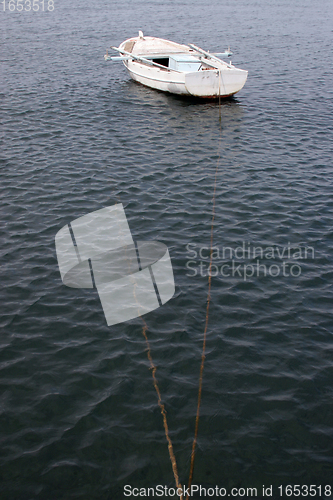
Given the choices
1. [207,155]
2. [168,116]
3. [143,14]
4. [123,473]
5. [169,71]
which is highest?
[143,14]

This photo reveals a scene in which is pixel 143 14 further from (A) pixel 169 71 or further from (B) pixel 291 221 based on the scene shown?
(B) pixel 291 221

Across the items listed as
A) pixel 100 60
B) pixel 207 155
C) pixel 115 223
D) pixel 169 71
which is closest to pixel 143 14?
pixel 100 60

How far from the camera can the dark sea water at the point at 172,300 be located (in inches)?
276

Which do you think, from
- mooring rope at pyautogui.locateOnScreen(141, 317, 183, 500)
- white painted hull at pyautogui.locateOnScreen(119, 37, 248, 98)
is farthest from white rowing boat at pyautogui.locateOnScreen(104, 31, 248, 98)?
mooring rope at pyautogui.locateOnScreen(141, 317, 183, 500)

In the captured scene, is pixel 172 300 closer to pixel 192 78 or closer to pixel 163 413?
pixel 163 413

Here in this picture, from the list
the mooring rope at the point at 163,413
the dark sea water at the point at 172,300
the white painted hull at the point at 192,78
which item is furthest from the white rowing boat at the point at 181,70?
the mooring rope at the point at 163,413

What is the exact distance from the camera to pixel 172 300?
1023 centimetres

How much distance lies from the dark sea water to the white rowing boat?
83 centimetres

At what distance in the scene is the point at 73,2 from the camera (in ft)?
186

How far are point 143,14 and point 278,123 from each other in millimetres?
37176

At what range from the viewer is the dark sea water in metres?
7.01

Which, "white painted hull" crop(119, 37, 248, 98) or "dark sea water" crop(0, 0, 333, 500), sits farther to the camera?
"white painted hull" crop(119, 37, 248, 98)

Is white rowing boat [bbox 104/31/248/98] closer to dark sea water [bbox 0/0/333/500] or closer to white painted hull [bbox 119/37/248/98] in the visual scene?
white painted hull [bbox 119/37/248/98]

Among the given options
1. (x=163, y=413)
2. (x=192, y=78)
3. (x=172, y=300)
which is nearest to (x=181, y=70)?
(x=192, y=78)
